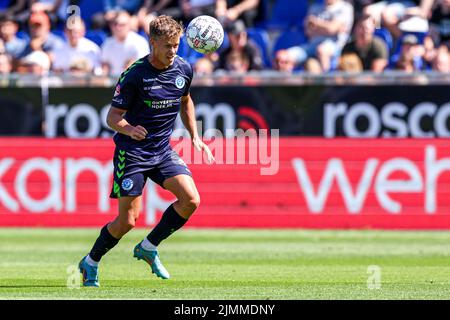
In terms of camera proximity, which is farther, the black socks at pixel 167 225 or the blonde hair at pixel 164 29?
the black socks at pixel 167 225

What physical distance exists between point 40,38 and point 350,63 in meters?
5.54

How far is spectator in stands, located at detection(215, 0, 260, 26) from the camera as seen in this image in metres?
19.5

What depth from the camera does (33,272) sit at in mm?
11812

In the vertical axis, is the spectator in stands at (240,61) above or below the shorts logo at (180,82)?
above

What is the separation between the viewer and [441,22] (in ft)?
63.7

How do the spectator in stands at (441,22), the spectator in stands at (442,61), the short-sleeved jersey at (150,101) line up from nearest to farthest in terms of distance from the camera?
1. the short-sleeved jersey at (150,101)
2. the spectator in stands at (442,61)
3. the spectator in stands at (441,22)

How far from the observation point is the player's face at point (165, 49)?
1039cm

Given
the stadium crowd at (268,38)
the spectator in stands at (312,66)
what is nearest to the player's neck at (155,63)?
the stadium crowd at (268,38)

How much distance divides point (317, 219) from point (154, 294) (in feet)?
25.3

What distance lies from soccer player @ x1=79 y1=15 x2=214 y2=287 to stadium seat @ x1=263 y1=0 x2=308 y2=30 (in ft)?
31.6

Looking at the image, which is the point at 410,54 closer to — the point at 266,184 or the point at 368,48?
the point at 368,48

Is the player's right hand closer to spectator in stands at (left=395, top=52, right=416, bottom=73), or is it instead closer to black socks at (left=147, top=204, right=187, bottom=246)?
black socks at (left=147, top=204, right=187, bottom=246)

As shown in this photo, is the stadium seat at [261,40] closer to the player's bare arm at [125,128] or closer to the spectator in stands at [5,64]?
the spectator in stands at [5,64]

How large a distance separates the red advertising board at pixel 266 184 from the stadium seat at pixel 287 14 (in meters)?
3.86
